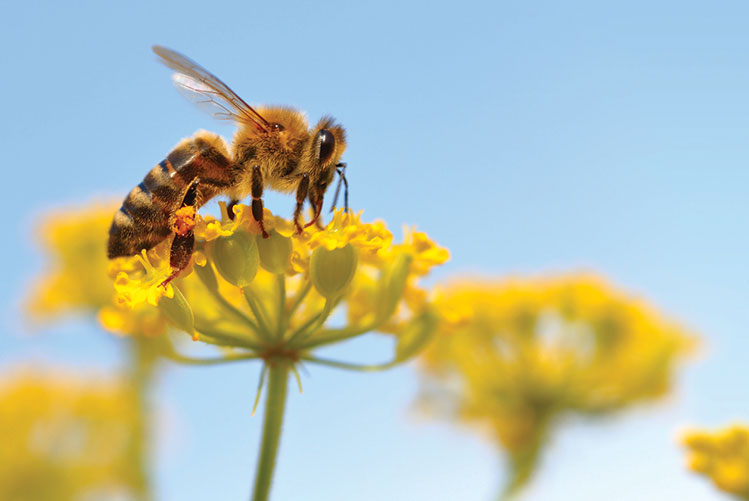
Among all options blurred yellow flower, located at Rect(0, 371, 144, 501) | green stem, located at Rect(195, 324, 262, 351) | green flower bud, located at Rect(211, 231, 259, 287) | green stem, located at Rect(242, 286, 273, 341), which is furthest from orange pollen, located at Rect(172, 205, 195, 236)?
blurred yellow flower, located at Rect(0, 371, 144, 501)

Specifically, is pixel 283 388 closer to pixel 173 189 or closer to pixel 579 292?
pixel 173 189

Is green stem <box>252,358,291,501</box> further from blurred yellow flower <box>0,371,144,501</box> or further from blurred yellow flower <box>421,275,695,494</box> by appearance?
blurred yellow flower <box>0,371,144,501</box>

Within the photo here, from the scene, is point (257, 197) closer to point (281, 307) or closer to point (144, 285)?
point (281, 307)

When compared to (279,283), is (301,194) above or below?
above

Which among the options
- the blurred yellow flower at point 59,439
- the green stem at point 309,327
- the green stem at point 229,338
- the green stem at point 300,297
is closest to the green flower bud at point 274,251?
the green stem at point 300,297

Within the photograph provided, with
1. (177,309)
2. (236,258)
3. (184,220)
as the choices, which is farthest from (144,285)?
(236,258)

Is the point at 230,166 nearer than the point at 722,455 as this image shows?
No
